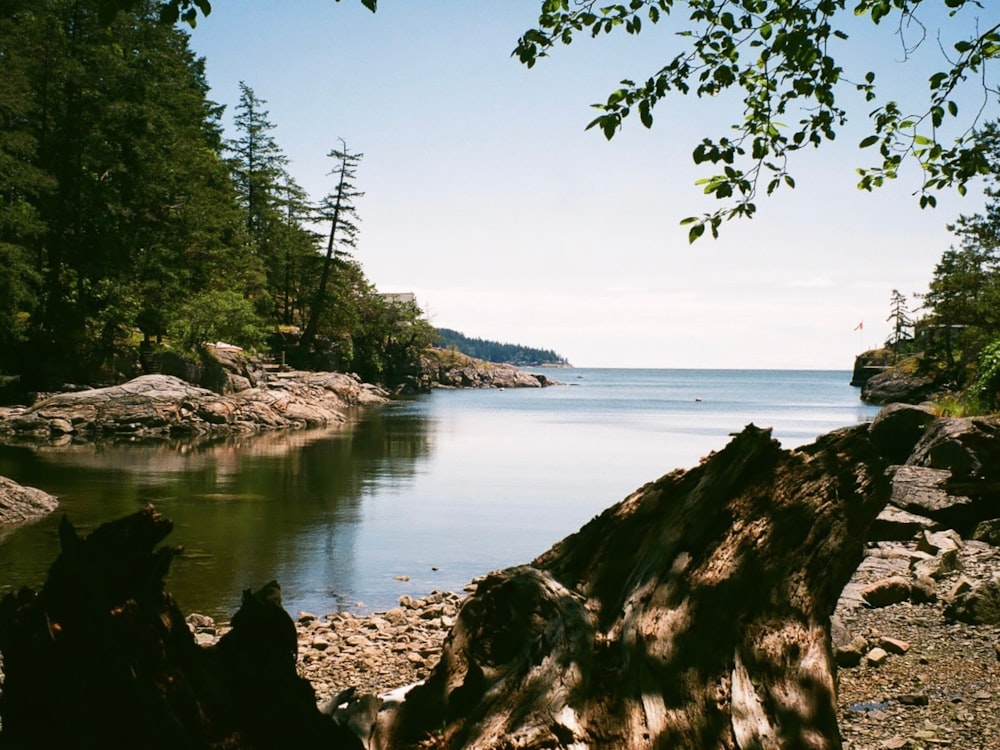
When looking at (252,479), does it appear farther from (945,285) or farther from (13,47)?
(945,285)

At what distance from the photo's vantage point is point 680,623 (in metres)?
4.09

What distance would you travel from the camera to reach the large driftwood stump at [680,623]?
146 inches

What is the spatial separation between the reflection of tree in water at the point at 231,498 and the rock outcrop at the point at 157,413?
1.88 metres

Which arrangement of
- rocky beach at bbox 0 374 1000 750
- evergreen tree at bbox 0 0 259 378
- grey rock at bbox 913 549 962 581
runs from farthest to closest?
evergreen tree at bbox 0 0 259 378 < grey rock at bbox 913 549 962 581 < rocky beach at bbox 0 374 1000 750

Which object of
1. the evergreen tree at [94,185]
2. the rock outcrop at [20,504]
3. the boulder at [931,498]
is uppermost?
the evergreen tree at [94,185]

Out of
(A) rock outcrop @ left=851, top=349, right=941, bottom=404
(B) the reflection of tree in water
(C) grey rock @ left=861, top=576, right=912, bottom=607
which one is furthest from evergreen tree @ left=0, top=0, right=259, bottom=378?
(A) rock outcrop @ left=851, top=349, right=941, bottom=404

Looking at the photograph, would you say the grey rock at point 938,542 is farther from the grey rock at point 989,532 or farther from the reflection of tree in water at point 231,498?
the reflection of tree in water at point 231,498

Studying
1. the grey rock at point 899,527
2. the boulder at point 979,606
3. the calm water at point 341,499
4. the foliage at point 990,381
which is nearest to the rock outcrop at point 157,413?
the calm water at point 341,499

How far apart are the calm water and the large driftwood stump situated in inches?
265

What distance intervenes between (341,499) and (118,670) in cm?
1646

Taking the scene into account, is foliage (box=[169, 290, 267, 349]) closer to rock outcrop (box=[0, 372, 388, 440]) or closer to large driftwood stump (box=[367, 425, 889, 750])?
rock outcrop (box=[0, 372, 388, 440])

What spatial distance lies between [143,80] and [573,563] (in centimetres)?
3991

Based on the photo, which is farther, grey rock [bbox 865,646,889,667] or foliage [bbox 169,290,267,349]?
foliage [bbox 169,290,267,349]

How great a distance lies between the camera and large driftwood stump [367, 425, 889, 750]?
12.2 feet
